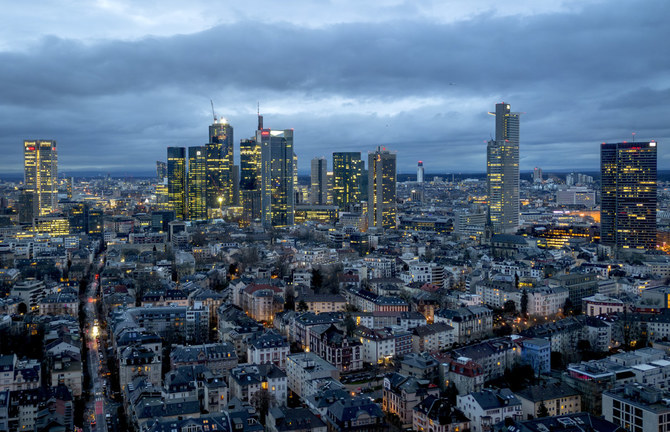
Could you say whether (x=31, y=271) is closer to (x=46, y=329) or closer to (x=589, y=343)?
(x=46, y=329)

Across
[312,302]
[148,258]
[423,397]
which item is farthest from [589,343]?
[148,258]

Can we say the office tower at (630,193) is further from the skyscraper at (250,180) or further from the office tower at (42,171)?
the office tower at (42,171)

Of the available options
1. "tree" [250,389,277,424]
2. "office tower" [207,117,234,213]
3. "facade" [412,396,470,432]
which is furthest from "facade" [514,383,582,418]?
"office tower" [207,117,234,213]

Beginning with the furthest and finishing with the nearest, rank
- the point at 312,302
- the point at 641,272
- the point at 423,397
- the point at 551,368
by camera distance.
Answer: the point at 641,272 → the point at 312,302 → the point at 551,368 → the point at 423,397

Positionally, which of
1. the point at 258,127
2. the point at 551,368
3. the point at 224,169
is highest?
the point at 258,127

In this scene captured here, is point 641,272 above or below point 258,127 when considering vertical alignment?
below

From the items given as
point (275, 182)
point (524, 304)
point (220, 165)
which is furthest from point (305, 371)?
point (220, 165)

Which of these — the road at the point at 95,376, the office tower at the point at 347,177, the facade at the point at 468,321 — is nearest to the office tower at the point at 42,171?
the office tower at the point at 347,177
